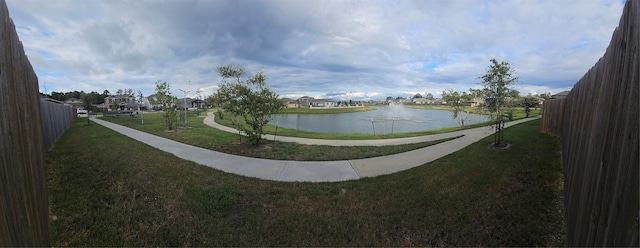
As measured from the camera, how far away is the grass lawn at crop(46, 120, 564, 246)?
11.2ft

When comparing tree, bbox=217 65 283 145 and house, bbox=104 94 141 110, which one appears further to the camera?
house, bbox=104 94 141 110

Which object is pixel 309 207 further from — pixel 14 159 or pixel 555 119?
pixel 555 119

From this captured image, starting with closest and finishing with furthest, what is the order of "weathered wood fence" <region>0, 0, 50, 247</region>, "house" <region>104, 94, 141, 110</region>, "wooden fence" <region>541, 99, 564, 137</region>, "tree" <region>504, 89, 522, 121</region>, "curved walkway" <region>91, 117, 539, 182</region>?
"weathered wood fence" <region>0, 0, 50, 247</region> < "curved walkway" <region>91, 117, 539, 182</region> < "tree" <region>504, 89, 522, 121</region> < "wooden fence" <region>541, 99, 564, 137</region> < "house" <region>104, 94, 141, 110</region>

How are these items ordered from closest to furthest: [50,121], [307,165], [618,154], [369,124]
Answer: [618,154] < [307,165] < [50,121] < [369,124]

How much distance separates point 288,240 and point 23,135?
9.20 ft

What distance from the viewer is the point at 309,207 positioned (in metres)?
4.45

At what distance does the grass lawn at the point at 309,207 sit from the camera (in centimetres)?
341

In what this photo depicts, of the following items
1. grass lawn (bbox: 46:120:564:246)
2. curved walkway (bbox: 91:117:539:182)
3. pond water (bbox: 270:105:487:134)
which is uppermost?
grass lawn (bbox: 46:120:564:246)

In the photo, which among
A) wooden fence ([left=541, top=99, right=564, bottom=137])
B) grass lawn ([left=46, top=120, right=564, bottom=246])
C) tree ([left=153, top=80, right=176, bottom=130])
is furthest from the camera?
tree ([left=153, top=80, right=176, bottom=130])

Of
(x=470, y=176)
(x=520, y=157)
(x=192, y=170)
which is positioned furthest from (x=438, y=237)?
(x=192, y=170)

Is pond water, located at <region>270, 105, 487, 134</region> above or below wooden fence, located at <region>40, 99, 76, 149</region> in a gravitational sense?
below

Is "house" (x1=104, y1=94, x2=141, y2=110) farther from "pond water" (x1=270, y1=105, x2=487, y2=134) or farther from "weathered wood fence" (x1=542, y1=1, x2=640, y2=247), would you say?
"weathered wood fence" (x1=542, y1=1, x2=640, y2=247)

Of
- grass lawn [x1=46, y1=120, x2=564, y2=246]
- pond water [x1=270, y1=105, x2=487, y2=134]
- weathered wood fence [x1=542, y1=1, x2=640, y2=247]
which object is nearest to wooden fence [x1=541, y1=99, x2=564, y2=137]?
grass lawn [x1=46, y1=120, x2=564, y2=246]

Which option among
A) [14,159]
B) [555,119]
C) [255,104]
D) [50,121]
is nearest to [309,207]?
[14,159]
